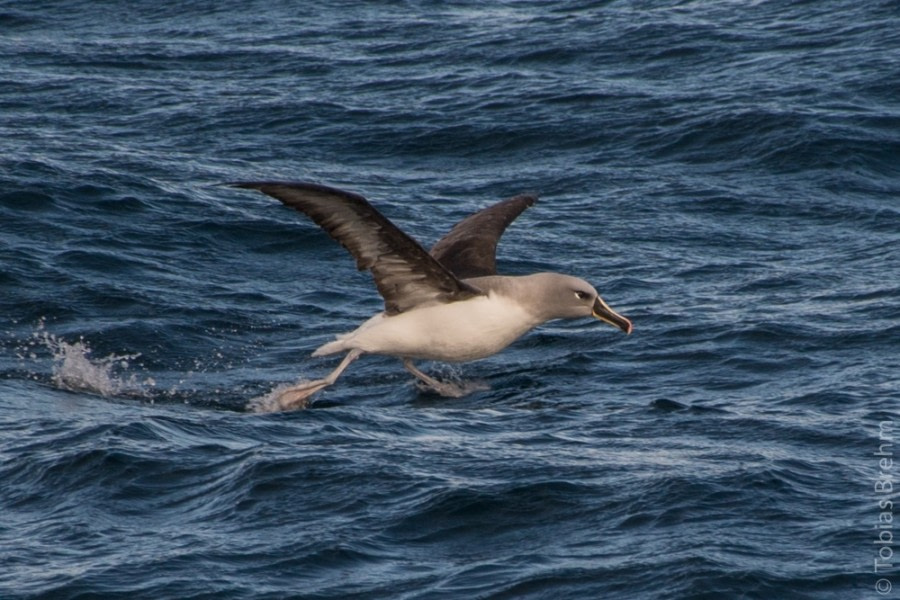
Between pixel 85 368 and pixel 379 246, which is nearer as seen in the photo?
pixel 379 246

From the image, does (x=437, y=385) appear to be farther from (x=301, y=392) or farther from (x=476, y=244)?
(x=476, y=244)

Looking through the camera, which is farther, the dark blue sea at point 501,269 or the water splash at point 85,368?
the water splash at point 85,368

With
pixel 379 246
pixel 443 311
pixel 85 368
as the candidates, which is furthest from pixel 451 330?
pixel 85 368

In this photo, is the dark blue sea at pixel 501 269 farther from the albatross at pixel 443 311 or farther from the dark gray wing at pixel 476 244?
the dark gray wing at pixel 476 244

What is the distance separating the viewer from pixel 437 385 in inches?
526

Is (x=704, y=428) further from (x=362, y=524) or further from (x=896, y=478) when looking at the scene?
(x=362, y=524)

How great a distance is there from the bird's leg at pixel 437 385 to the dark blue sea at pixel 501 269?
0.68 ft

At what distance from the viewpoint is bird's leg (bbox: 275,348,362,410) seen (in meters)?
12.7

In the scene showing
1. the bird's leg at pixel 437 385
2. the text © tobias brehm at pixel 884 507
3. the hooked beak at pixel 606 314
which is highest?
the hooked beak at pixel 606 314

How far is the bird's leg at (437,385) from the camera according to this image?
1325cm

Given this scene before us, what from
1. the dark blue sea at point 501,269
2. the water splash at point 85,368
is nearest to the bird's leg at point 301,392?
the dark blue sea at point 501,269
